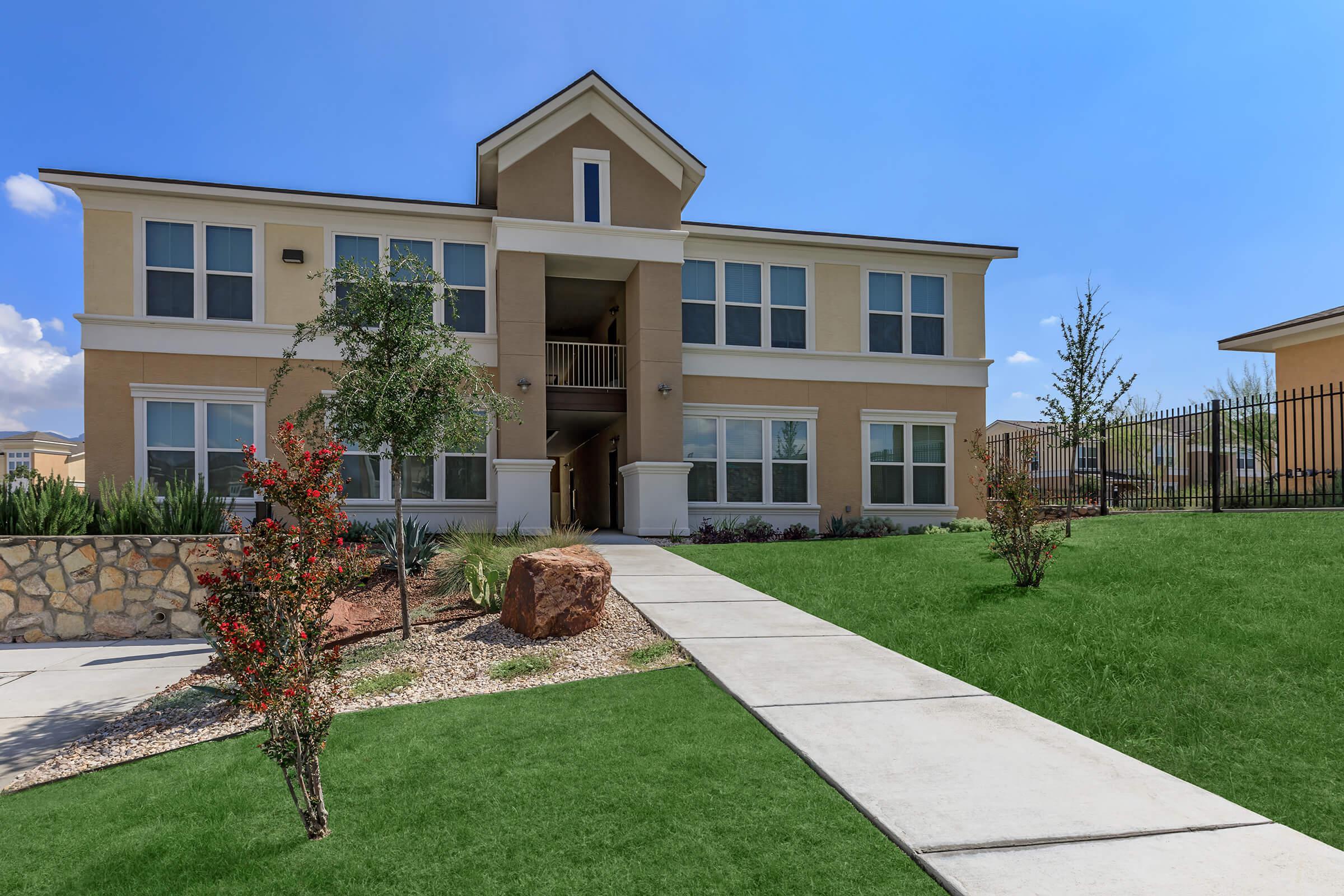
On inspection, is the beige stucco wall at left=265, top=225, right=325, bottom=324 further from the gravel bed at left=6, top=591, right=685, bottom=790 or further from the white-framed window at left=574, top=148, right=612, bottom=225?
the gravel bed at left=6, top=591, right=685, bottom=790

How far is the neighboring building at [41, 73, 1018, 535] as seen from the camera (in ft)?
52.1

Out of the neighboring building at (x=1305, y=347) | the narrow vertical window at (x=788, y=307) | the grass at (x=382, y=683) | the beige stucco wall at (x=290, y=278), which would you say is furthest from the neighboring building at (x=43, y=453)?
the neighboring building at (x=1305, y=347)

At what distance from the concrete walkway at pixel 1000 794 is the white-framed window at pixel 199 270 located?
1422 cm

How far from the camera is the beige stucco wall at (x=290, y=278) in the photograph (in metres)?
16.5

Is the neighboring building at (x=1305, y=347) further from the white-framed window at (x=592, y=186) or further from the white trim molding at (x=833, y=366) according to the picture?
the white-framed window at (x=592, y=186)

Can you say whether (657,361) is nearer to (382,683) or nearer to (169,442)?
(169,442)

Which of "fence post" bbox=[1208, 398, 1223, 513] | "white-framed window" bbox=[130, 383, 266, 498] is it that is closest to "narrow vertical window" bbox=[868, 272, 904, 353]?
"fence post" bbox=[1208, 398, 1223, 513]

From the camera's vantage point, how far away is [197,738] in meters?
5.60

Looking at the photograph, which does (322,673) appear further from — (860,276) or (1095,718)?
(860,276)

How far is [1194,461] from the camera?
18.5 metres

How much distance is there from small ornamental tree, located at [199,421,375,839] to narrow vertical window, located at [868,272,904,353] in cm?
1692

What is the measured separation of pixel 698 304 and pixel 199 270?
1049 cm

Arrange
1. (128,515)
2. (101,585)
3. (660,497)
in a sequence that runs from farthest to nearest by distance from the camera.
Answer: (660,497)
(128,515)
(101,585)

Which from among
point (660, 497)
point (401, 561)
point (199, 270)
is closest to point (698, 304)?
point (660, 497)
